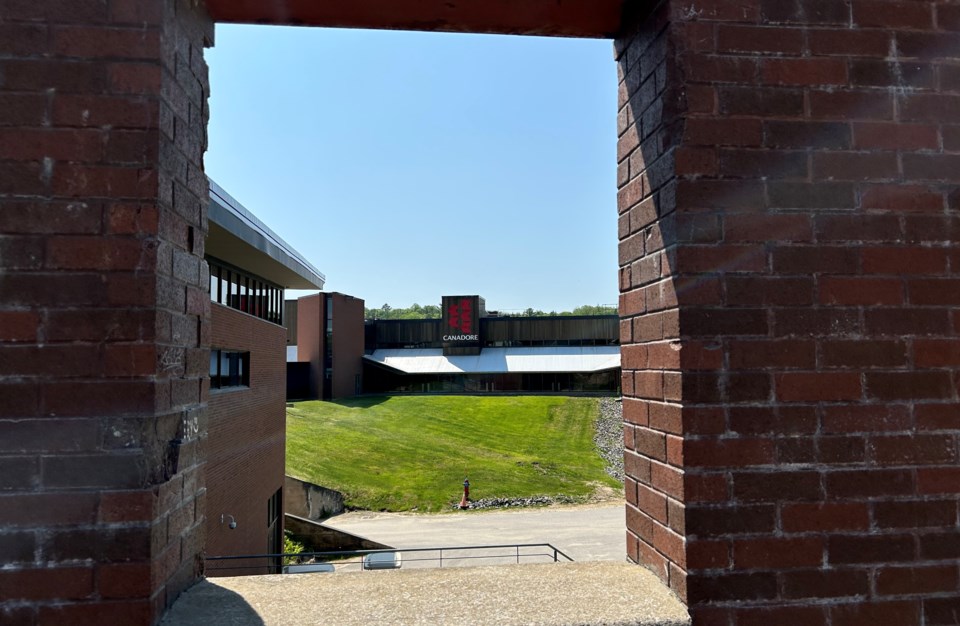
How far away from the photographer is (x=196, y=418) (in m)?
2.84

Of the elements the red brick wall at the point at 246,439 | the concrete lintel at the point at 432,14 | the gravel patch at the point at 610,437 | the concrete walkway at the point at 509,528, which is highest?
the concrete lintel at the point at 432,14

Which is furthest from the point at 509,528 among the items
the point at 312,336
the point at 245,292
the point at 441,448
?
the point at 312,336

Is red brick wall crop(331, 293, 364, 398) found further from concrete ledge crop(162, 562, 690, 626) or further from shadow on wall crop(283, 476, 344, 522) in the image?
concrete ledge crop(162, 562, 690, 626)

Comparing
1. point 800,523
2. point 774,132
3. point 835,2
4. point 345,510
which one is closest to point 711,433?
point 800,523

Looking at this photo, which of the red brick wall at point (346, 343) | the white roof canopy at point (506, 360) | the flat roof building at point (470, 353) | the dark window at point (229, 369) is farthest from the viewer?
the white roof canopy at point (506, 360)

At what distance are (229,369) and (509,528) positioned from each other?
12.1 meters

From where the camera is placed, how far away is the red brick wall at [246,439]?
14180mm

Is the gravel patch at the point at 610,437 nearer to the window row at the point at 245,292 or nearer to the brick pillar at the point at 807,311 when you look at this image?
the window row at the point at 245,292

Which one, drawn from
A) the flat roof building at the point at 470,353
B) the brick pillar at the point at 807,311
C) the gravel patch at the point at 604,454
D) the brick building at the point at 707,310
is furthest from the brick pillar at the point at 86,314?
the flat roof building at the point at 470,353

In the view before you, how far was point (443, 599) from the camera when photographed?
262 cm

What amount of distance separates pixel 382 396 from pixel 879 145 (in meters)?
50.1

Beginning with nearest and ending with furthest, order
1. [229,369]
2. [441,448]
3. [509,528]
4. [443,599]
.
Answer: [443,599] → [229,369] → [509,528] → [441,448]

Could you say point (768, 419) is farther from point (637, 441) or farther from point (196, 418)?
point (196, 418)

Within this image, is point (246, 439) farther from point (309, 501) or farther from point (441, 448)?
point (441, 448)
